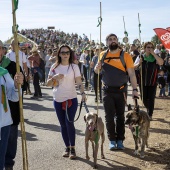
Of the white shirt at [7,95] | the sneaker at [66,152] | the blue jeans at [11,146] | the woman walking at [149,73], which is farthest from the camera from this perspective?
the woman walking at [149,73]

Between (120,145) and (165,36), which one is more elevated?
(165,36)

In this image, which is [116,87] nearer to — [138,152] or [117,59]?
[117,59]

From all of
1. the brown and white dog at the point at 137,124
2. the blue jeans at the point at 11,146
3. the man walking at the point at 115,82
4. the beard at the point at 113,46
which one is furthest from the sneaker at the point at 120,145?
the blue jeans at the point at 11,146

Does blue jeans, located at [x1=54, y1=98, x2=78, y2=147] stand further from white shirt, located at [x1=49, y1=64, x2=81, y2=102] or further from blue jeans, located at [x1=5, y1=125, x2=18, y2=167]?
blue jeans, located at [x1=5, y1=125, x2=18, y2=167]

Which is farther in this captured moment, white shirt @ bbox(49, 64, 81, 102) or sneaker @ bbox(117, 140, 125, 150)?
sneaker @ bbox(117, 140, 125, 150)

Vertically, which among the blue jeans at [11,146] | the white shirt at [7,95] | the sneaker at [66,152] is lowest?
the sneaker at [66,152]

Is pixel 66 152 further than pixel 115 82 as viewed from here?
No

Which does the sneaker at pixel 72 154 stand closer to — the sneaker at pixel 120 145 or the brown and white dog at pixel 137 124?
the sneaker at pixel 120 145

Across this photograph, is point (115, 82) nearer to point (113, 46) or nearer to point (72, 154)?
point (113, 46)

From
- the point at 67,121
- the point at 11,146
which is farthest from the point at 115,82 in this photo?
the point at 11,146

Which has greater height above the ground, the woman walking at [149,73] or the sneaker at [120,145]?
the woman walking at [149,73]

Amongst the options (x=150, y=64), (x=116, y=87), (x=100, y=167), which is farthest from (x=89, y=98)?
(x=100, y=167)

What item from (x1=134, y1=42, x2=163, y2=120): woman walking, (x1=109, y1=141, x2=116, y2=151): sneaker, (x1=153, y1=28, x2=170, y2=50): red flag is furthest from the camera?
(x1=153, y1=28, x2=170, y2=50): red flag

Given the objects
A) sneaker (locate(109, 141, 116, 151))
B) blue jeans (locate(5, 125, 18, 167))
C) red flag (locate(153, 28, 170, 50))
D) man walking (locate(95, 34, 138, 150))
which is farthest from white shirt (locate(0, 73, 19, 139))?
red flag (locate(153, 28, 170, 50))
